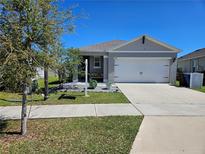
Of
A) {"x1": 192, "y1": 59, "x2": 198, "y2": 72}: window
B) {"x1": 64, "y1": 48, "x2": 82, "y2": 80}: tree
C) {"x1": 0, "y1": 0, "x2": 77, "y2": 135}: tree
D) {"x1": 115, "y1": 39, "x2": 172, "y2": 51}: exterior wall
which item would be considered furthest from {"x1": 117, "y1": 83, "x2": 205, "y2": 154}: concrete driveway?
{"x1": 192, "y1": 59, "x2": 198, "y2": 72}: window

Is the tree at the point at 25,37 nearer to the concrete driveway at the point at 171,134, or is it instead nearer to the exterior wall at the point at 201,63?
the concrete driveway at the point at 171,134

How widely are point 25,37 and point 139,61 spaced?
51.0 feet

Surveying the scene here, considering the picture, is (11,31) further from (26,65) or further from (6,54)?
(26,65)

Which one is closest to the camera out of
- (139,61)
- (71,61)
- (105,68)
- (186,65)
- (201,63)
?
(71,61)

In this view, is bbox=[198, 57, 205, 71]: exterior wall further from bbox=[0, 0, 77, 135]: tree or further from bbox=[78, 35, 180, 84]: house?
bbox=[0, 0, 77, 135]: tree

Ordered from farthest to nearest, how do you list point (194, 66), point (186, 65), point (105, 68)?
point (186, 65) < point (194, 66) < point (105, 68)

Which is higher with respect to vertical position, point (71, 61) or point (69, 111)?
point (71, 61)

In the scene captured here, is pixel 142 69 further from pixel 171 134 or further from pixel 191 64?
pixel 171 134

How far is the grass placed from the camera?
4109mm

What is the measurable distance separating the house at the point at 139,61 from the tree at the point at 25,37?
1411 centimetres

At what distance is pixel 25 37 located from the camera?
169 inches

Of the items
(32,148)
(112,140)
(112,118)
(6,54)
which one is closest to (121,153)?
(112,140)

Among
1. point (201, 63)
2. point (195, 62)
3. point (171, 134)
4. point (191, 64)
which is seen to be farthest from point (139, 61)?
point (171, 134)

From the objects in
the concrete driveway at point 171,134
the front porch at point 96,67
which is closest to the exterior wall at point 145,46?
the front porch at point 96,67
